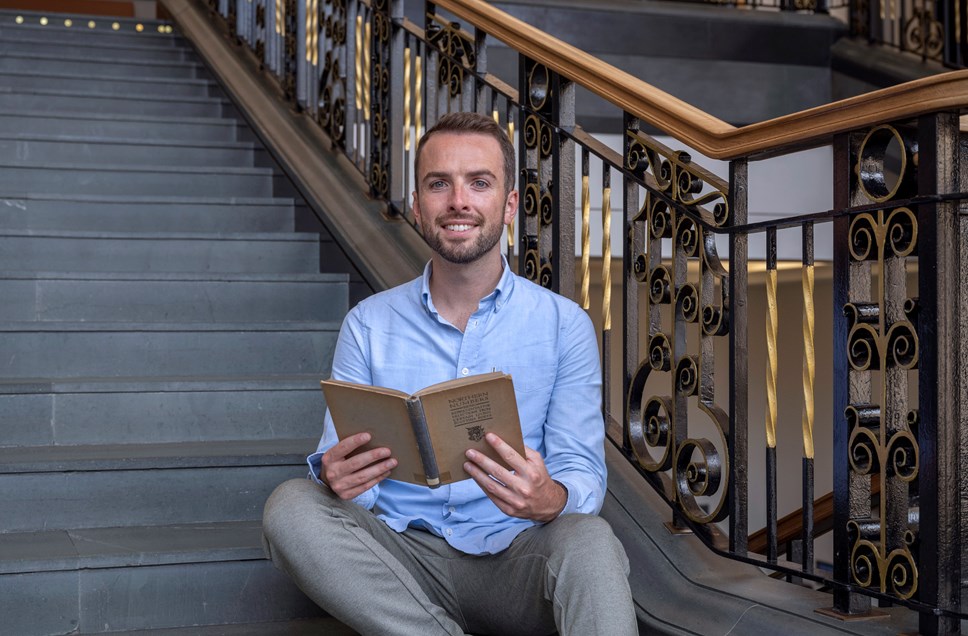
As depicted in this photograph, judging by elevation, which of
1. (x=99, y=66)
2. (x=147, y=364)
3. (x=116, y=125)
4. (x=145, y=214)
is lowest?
(x=147, y=364)

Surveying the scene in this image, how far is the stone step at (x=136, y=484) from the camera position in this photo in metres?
2.29

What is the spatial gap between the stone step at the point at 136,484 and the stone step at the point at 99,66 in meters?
3.01

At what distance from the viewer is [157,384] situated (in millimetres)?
2613

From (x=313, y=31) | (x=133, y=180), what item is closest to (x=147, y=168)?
(x=133, y=180)

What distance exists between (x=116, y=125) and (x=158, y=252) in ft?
3.90

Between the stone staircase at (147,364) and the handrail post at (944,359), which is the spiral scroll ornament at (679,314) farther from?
the stone staircase at (147,364)

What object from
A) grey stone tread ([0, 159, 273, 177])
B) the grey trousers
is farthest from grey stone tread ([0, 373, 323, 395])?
grey stone tread ([0, 159, 273, 177])

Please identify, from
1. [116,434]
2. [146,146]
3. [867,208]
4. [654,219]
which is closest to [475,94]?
[654,219]

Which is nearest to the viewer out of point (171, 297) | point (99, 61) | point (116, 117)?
point (171, 297)

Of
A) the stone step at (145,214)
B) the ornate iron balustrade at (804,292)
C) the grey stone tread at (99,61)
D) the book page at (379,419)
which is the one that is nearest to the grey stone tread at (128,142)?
the stone step at (145,214)

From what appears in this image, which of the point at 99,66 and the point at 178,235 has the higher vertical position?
the point at 99,66

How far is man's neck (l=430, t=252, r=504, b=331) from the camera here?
198 cm

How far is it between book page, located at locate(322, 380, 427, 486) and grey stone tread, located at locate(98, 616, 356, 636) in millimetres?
522

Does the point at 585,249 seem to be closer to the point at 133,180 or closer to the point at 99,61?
the point at 133,180
